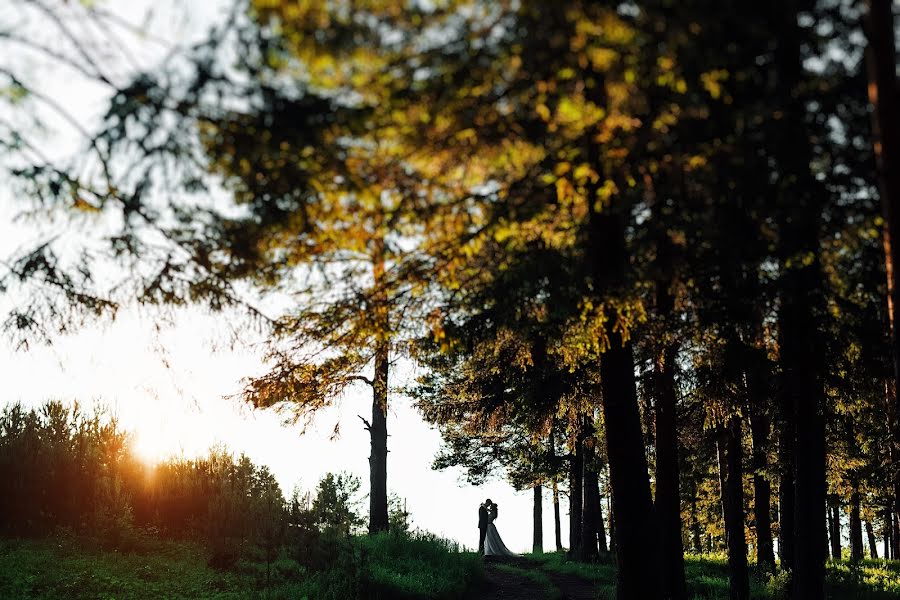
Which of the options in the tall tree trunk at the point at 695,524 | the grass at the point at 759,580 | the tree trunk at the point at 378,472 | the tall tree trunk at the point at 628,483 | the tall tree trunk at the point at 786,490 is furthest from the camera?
the tall tree trunk at the point at 695,524

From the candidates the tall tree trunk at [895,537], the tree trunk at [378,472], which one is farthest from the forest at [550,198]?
the tall tree trunk at [895,537]

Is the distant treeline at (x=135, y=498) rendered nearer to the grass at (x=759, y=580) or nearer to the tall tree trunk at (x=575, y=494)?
the grass at (x=759, y=580)

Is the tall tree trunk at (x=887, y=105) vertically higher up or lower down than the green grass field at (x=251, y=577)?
higher up

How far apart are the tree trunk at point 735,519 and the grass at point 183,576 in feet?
15.9

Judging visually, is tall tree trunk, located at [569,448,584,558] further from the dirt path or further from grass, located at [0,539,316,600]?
grass, located at [0,539,316,600]

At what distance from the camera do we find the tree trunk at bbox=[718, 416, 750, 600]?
36.0 ft

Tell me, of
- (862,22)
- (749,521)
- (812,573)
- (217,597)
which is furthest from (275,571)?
(749,521)

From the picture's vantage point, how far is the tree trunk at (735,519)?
36.0 feet

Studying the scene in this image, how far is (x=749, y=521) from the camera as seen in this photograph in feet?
119

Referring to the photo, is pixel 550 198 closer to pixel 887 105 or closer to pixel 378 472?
pixel 887 105

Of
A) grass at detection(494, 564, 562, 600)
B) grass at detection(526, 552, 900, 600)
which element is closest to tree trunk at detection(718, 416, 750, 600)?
grass at detection(526, 552, 900, 600)

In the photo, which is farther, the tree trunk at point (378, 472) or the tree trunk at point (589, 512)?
the tree trunk at point (589, 512)

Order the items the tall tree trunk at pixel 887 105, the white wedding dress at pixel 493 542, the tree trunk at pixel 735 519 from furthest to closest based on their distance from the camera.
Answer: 1. the white wedding dress at pixel 493 542
2. the tree trunk at pixel 735 519
3. the tall tree trunk at pixel 887 105

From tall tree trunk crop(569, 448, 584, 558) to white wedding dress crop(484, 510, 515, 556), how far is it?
2.55 m
